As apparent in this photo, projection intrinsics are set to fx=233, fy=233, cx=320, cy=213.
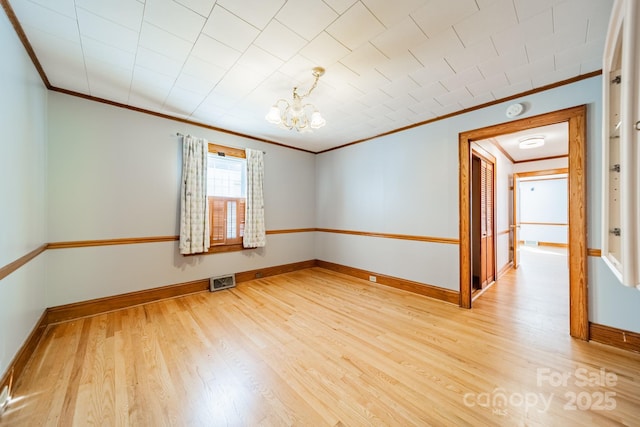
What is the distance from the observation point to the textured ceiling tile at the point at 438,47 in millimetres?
1771

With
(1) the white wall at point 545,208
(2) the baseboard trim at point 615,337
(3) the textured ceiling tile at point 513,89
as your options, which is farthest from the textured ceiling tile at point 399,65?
(1) the white wall at point 545,208

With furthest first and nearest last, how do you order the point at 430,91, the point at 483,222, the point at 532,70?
the point at 483,222, the point at 430,91, the point at 532,70

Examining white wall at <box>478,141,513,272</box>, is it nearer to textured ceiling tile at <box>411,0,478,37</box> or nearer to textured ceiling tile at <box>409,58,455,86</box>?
textured ceiling tile at <box>409,58,455,86</box>

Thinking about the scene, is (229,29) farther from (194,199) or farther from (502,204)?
(502,204)

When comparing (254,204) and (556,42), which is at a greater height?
(556,42)

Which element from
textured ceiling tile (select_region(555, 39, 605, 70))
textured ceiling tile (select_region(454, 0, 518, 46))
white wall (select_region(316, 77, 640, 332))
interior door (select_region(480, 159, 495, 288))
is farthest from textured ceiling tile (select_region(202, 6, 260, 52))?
interior door (select_region(480, 159, 495, 288))

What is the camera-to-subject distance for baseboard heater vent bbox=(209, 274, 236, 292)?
3635 millimetres

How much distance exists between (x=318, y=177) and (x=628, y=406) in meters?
4.70

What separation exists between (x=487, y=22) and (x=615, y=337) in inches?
115

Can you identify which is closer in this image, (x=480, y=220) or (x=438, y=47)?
(x=438, y=47)

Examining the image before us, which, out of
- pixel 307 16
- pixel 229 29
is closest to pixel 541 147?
pixel 307 16

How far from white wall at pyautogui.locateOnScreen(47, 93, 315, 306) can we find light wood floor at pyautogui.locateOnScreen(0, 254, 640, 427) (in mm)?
474

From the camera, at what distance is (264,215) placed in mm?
4383

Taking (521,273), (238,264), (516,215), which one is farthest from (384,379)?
(516,215)
